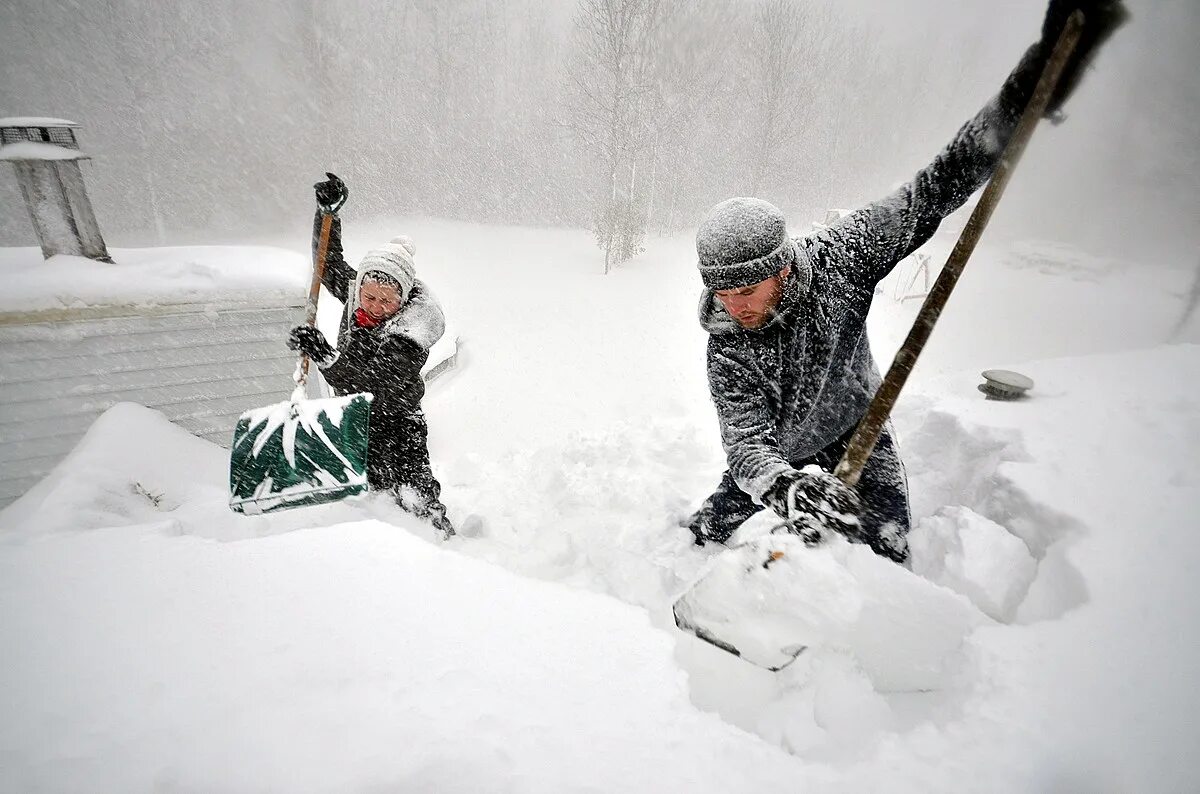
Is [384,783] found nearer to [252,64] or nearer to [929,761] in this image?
[929,761]

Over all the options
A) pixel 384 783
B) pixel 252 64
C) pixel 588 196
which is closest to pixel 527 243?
pixel 588 196

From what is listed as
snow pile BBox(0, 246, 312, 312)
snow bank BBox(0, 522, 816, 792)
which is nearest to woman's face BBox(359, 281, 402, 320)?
snow bank BBox(0, 522, 816, 792)

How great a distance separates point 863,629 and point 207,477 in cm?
444

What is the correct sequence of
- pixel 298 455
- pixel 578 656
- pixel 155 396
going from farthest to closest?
pixel 155 396 < pixel 298 455 < pixel 578 656

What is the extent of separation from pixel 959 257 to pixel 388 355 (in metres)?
2.82

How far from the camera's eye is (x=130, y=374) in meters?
3.97

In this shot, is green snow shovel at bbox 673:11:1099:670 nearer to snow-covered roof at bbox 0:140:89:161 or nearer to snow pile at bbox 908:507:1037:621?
snow pile at bbox 908:507:1037:621

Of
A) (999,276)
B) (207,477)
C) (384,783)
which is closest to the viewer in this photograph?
(384,783)

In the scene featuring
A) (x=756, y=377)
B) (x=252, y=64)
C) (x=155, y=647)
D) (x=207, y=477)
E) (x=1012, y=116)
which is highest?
(x=252, y=64)

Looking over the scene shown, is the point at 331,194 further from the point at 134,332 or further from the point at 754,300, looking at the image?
the point at 754,300

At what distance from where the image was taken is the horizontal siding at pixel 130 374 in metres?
3.71

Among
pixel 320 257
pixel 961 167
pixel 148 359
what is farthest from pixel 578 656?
pixel 148 359

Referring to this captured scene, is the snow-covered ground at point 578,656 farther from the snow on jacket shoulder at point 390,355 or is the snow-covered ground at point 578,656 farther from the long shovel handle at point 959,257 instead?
the snow on jacket shoulder at point 390,355

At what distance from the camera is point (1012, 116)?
1.69 metres
